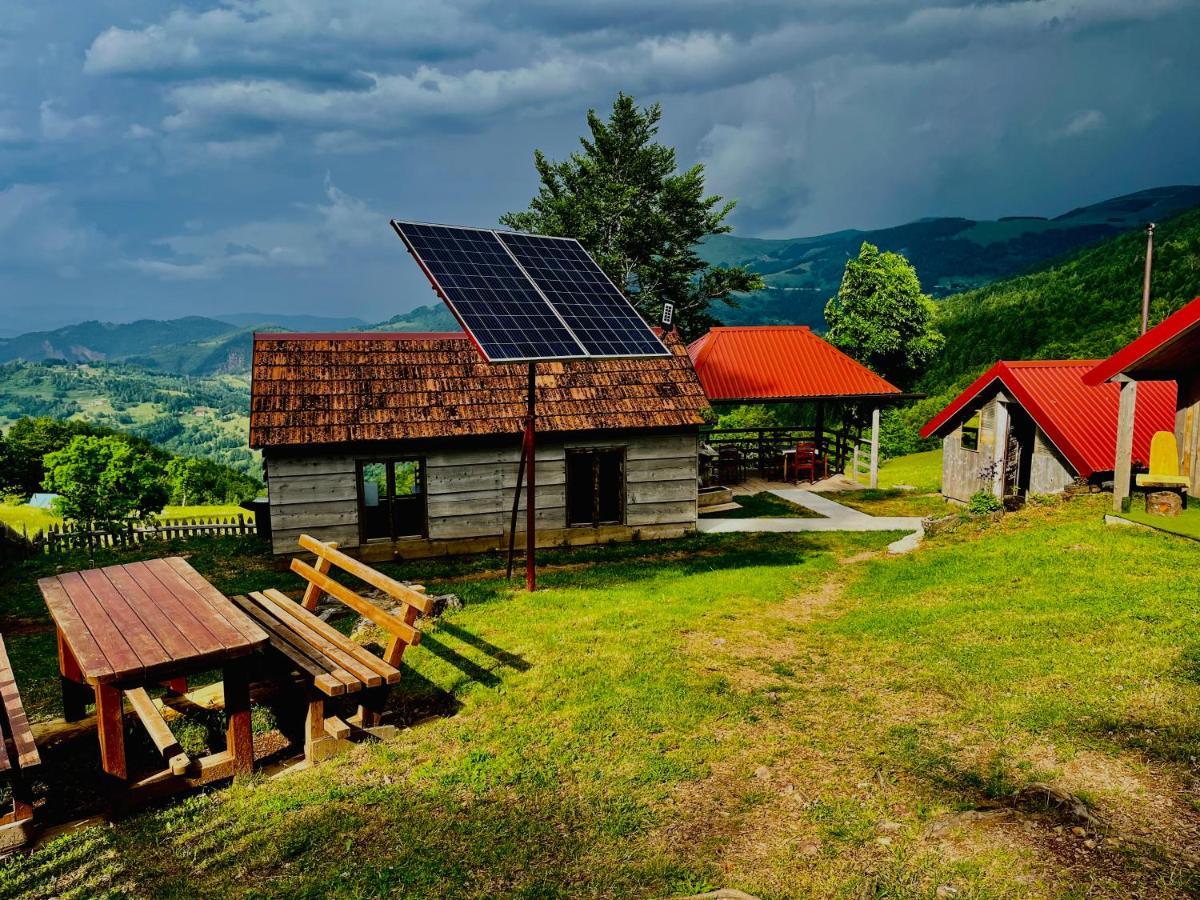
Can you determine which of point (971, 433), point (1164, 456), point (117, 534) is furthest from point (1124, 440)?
point (117, 534)

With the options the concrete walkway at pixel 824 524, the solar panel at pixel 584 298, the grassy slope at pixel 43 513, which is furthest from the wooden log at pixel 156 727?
the grassy slope at pixel 43 513

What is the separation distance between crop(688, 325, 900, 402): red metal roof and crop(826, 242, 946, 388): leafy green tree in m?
17.2

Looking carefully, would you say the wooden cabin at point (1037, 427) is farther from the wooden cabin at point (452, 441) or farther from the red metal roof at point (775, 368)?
the wooden cabin at point (452, 441)

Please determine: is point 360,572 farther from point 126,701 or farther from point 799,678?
point 799,678

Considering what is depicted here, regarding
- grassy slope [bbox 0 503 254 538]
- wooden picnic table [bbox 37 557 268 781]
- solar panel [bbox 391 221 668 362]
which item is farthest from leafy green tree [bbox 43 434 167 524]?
grassy slope [bbox 0 503 254 538]

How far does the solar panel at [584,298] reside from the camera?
13.0 meters

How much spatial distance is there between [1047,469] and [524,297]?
13.9m

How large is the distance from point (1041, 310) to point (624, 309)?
132 ft

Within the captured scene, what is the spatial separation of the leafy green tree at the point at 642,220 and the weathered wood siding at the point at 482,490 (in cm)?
2263

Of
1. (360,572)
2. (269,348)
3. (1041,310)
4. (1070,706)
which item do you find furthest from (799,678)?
(1041,310)

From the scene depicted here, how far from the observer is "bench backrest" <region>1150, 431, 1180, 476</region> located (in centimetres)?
1384

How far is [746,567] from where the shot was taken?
47.5 feet

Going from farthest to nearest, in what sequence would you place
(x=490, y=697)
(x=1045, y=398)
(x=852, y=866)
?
(x=1045, y=398), (x=490, y=697), (x=852, y=866)

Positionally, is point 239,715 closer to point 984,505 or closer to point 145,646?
point 145,646
